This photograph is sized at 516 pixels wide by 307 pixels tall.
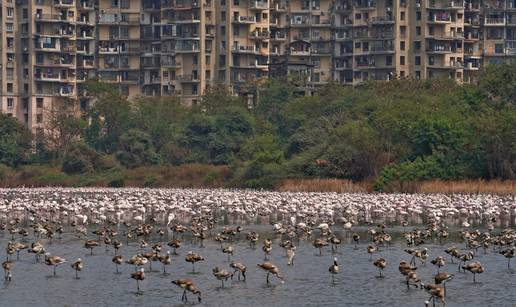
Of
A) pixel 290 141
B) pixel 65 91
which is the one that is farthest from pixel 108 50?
pixel 290 141

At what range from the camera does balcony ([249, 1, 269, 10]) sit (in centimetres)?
15612

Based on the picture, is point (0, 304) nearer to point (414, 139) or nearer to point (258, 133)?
point (414, 139)

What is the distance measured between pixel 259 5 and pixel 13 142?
39.9 m

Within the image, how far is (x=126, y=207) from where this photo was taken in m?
69.3

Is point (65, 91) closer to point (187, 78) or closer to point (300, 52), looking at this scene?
point (187, 78)

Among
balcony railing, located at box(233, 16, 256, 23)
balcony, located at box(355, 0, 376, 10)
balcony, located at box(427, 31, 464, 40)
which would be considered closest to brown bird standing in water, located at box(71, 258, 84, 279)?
balcony railing, located at box(233, 16, 256, 23)

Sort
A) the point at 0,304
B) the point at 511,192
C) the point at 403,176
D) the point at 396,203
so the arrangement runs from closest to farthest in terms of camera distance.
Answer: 1. the point at 0,304
2. the point at 396,203
3. the point at 511,192
4. the point at 403,176

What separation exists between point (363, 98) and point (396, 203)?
48.1 m

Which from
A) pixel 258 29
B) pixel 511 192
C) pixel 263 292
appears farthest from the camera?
pixel 258 29

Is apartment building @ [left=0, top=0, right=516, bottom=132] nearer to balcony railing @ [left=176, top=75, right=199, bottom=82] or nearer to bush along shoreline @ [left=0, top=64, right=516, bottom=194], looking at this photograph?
balcony railing @ [left=176, top=75, right=199, bottom=82]

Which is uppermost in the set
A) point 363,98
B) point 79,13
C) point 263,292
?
point 79,13

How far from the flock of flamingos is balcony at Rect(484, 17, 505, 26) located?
82.4 meters

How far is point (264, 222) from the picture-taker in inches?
2544

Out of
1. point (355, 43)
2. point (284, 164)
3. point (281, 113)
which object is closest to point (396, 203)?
point (284, 164)
